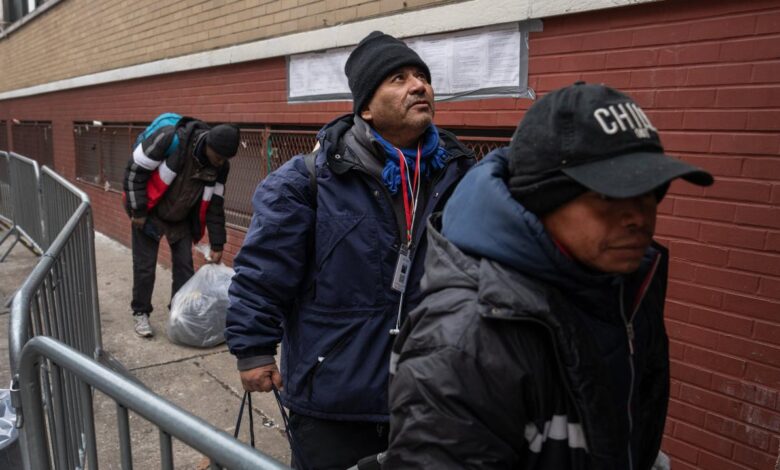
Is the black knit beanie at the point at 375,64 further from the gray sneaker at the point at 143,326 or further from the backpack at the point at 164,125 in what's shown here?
the gray sneaker at the point at 143,326

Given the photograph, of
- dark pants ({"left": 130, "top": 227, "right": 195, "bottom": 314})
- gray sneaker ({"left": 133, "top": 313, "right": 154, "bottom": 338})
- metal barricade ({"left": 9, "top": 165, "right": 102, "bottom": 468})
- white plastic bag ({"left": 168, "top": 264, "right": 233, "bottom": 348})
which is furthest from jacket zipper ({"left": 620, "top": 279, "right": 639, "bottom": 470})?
gray sneaker ({"left": 133, "top": 313, "right": 154, "bottom": 338})

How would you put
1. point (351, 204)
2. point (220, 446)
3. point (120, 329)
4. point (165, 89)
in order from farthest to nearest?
point (165, 89), point (120, 329), point (351, 204), point (220, 446)

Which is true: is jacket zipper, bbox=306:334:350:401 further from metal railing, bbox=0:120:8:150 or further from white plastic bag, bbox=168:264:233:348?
metal railing, bbox=0:120:8:150

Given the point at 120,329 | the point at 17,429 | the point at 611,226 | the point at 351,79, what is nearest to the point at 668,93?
the point at 351,79

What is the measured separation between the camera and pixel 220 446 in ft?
4.56

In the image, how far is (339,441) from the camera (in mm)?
2164

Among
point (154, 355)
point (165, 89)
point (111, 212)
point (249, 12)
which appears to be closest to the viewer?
point (154, 355)

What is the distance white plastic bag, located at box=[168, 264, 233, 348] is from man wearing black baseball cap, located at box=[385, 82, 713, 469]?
3909 millimetres

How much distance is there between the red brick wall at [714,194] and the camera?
258 cm

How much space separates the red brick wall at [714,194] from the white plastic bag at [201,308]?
9.72 ft

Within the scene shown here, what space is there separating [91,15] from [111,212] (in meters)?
3.09

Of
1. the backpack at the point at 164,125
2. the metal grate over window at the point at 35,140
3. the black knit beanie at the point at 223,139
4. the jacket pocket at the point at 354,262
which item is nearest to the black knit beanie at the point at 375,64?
the jacket pocket at the point at 354,262

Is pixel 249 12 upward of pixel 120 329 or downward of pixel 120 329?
upward

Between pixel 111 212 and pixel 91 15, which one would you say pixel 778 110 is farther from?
pixel 91 15
